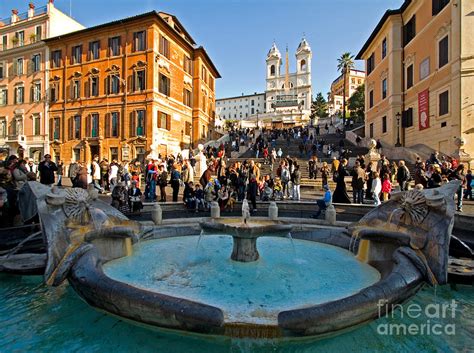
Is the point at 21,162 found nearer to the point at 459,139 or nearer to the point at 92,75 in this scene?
the point at 459,139

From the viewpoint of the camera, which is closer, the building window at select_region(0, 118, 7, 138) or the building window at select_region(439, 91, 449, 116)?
the building window at select_region(439, 91, 449, 116)

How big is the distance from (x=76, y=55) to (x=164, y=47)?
34.7 ft

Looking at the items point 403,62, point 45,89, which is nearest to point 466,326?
point 403,62

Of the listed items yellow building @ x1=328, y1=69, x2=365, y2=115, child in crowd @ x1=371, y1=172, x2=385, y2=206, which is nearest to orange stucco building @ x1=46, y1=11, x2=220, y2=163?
child in crowd @ x1=371, y1=172, x2=385, y2=206

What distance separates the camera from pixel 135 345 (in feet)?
9.87

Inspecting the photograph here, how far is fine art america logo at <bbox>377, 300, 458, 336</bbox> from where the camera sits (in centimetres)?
330

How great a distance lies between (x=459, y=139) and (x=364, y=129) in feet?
63.5

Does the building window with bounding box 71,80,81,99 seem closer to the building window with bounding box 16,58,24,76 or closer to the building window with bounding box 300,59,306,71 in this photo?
the building window with bounding box 16,58,24,76

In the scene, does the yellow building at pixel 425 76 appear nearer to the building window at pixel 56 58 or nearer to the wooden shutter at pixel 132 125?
the wooden shutter at pixel 132 125

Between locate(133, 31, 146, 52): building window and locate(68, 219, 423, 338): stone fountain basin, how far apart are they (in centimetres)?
3149

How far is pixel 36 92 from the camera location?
35.8 m

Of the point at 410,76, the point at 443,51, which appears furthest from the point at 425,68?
the point at 410,76

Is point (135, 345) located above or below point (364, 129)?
below

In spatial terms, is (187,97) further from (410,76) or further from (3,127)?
(3,127)
